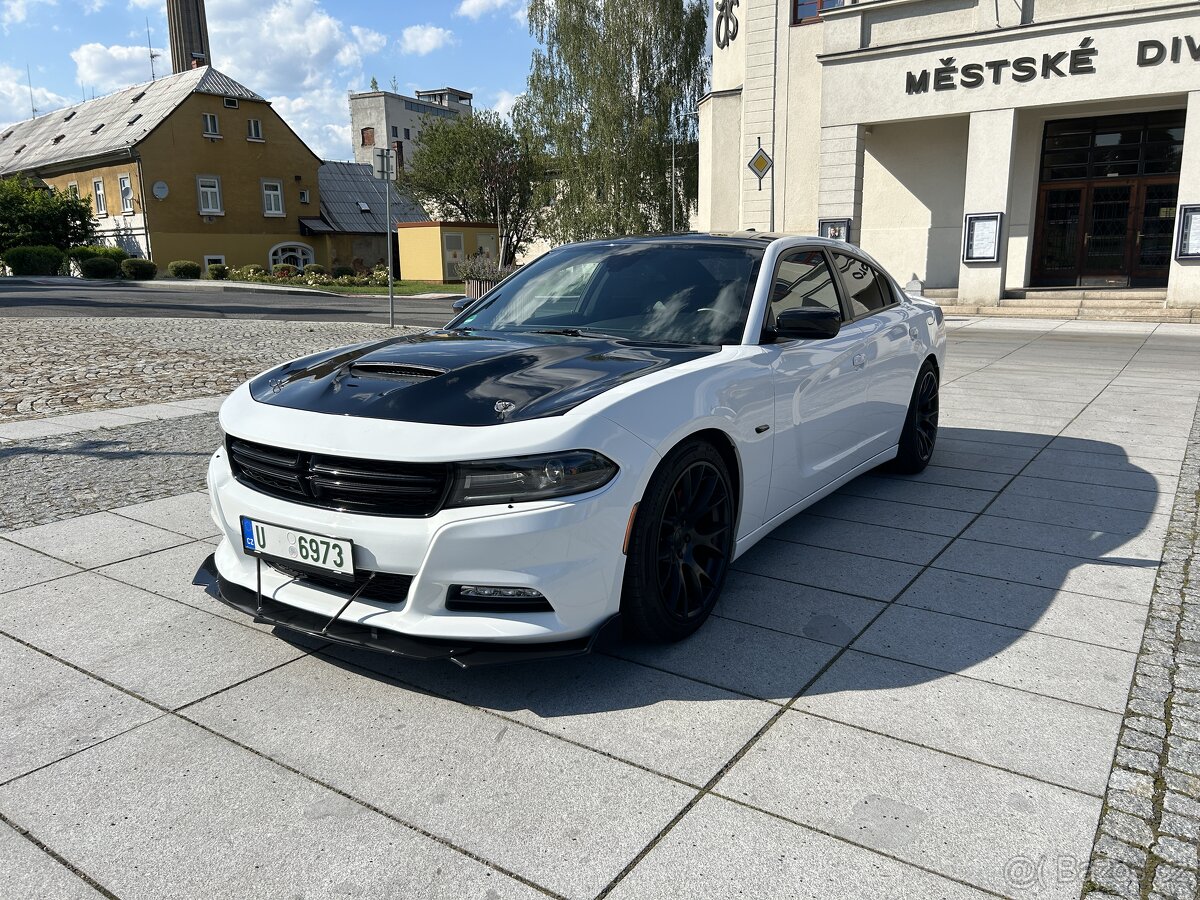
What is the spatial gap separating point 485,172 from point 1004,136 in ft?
106

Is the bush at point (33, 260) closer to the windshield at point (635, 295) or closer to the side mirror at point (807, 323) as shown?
the windshield at point (635, 295)

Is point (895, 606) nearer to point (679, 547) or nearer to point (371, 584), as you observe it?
point (679, 547)

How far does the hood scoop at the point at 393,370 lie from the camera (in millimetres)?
3551

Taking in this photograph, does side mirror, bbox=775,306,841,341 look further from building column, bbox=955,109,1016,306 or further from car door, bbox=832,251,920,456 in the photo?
building column, bbox=955,109,1016,306

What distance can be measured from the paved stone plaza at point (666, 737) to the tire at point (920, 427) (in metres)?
1.05

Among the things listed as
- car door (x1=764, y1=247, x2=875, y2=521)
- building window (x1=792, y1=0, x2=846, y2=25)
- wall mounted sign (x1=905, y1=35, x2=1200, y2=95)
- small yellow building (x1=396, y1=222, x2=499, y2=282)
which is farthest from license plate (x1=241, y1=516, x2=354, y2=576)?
small yellow building (x1=396, y1=222, x2=499, y2=282)

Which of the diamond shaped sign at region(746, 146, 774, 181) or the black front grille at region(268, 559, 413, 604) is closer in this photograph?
the black front grille at region(268, 559, 413, 604)

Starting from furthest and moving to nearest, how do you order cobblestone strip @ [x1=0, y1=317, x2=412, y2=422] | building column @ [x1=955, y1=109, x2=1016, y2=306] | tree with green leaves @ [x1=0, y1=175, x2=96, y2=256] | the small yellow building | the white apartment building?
1. the white apartment building
2. the small yellow building
3. tree with green leaves @ [x1=0, y1=175, x2=96, y2=256]
4. building column @ [x1=955, y1=109, x2=1016, y2=306]
5. cobblestone strip @ [x1=0, y1=317, x2=412, y2=422]

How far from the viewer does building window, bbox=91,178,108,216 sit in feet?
155

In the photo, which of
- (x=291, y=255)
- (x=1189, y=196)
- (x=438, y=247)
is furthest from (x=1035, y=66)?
(x=291, y=255)

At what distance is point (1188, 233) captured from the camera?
1908 cm

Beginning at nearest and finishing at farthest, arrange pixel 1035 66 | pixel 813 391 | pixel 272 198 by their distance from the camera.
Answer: pixel 813 391, pixel 1035 66, pixel 272 198

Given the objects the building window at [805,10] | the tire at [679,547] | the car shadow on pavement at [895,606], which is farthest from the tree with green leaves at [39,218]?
the tire at [679,547]

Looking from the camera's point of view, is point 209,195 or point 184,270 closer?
point 184,270
